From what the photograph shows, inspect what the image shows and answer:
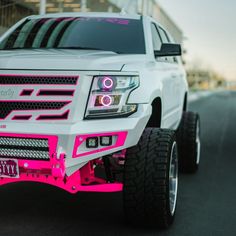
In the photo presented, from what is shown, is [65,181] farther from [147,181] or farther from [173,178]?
[173,178]

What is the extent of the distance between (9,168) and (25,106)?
480 millimetres

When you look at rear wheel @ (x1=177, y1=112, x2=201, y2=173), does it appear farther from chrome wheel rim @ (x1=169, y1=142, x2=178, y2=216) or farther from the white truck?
the white truck

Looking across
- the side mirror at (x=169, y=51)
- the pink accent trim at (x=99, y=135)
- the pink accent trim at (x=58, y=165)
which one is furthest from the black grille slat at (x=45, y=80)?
the side mirror at (x=169, y=51)

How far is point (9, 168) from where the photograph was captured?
13.5 ft

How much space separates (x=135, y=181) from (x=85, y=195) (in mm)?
1629

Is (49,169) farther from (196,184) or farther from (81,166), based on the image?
(196,184)

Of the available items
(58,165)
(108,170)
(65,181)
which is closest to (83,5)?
(108,170)

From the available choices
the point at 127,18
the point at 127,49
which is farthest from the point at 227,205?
the point at 127,18

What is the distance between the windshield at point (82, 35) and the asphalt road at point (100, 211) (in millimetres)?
→ 1550

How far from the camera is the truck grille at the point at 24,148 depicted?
13.1ft

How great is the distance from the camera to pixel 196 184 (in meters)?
6.60

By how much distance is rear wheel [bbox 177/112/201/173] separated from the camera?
7258 millimetres

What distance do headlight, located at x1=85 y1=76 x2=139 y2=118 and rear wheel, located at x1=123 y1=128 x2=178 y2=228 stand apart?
38 cm

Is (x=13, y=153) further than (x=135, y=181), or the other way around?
(x=135, y=181)
